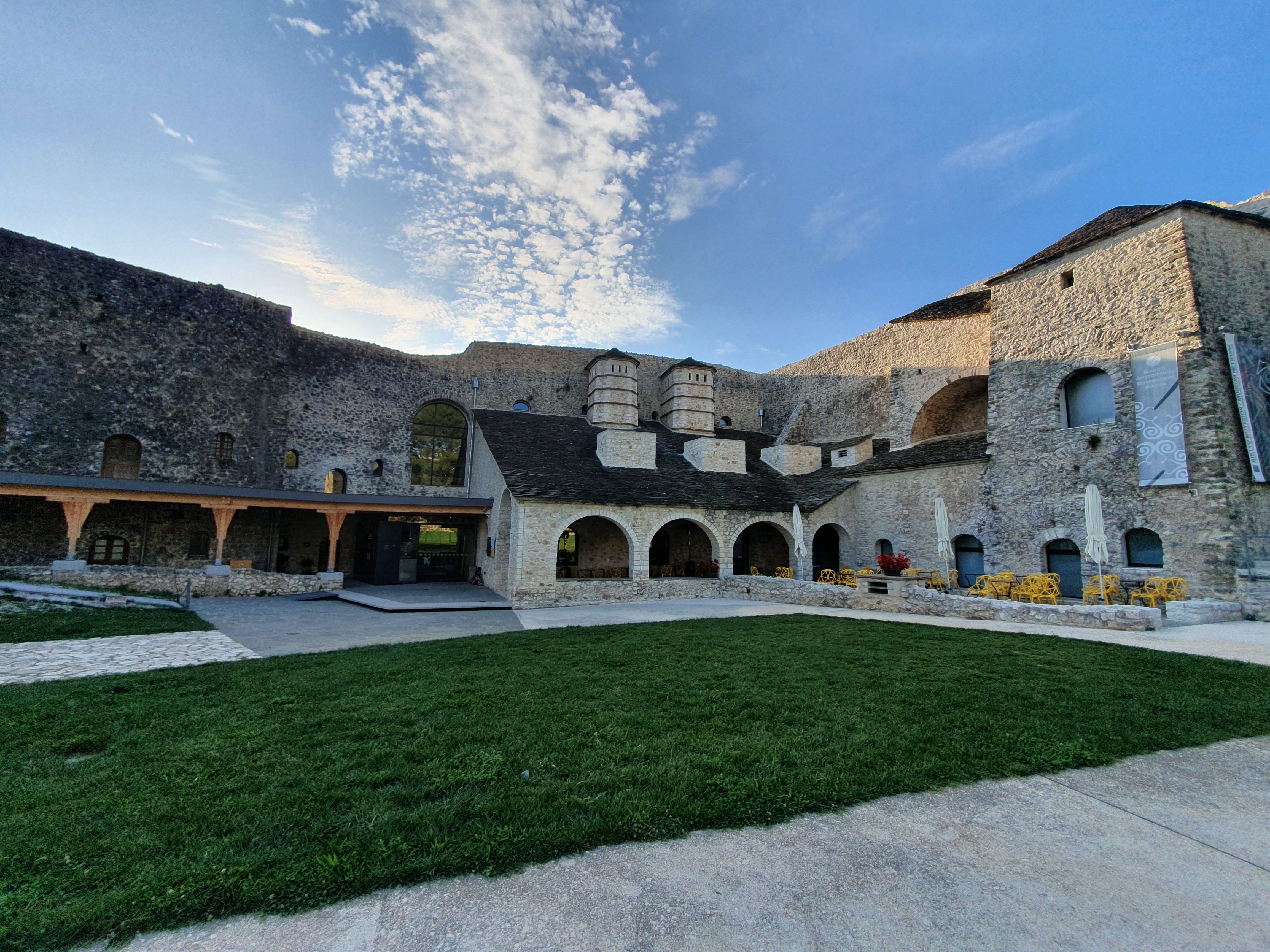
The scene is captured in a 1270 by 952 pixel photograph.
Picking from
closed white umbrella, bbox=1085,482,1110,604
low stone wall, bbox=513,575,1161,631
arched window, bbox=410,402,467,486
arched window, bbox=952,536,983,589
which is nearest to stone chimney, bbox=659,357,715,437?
low stone wall, bbox=513,575,1161,631

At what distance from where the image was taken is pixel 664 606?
13.4m

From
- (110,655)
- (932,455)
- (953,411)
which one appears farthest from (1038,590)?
(110,655)

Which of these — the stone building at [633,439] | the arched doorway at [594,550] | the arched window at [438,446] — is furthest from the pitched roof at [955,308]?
the arched window at [438,446]

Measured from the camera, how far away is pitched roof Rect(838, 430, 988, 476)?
1552 cm

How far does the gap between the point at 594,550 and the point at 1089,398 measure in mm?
14189

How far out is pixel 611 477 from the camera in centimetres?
1638

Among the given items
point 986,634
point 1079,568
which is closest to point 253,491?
point 986,634

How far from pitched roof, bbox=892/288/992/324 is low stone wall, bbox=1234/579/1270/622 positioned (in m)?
9.59

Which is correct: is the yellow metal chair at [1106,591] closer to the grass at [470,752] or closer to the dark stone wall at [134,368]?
the grass at [470,752]

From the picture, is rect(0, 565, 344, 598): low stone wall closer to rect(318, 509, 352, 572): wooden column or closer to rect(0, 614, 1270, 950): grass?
rect(318, 509, 352, 572): wooden column

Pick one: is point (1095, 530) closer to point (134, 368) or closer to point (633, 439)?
point (633, 439)

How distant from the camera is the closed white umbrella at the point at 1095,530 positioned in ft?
35.2

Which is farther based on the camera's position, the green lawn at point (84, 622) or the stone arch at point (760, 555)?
the stone arch at point (760, 555)

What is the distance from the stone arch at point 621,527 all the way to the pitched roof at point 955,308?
12804 mm
